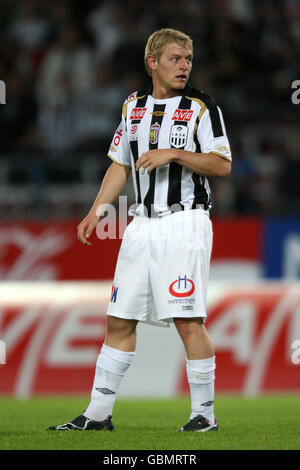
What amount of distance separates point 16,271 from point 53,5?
4206 mm

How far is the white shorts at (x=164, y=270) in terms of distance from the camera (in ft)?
16.6

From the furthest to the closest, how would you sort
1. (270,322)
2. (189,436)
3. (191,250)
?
(270,322) → (191,250) → (189,436)

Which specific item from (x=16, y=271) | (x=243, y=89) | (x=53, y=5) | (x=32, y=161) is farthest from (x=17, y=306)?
(x=53, y=5)

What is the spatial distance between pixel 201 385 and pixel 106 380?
0.51 metres

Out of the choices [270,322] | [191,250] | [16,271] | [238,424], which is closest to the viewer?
[191,250]

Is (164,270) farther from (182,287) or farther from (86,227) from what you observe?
(86,227)

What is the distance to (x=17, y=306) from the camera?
8.89 m

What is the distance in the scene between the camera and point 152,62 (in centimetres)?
532

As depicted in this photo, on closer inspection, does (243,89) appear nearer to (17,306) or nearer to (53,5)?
(53,5)

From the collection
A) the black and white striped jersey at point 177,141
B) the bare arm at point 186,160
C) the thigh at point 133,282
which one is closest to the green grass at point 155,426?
the thigh at point 133,282

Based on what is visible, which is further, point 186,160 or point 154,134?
point 154,134

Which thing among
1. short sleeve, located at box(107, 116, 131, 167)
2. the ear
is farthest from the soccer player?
short sleeve, located at box(107, 116, 131, 167)

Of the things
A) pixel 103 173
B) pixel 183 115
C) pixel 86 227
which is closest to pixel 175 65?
pixel 183 115

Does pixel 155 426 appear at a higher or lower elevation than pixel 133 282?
lower
